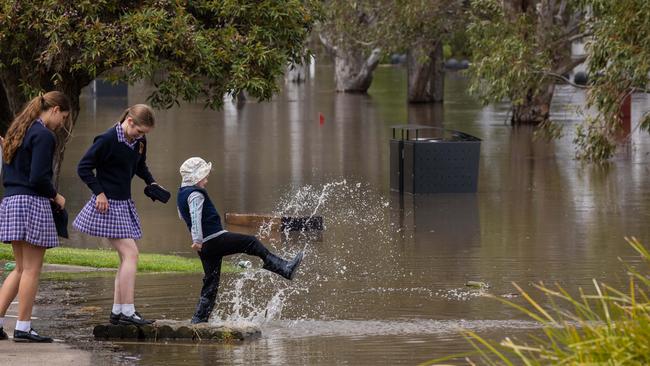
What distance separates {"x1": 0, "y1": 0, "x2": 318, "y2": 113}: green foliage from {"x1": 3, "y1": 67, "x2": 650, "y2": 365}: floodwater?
1931mm

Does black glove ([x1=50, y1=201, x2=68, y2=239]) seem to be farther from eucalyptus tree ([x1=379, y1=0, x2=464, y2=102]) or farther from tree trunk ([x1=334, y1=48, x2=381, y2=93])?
tree trunk ([x1=334, y1=48, x2=381, y2=93])

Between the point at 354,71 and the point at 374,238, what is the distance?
46872 mm

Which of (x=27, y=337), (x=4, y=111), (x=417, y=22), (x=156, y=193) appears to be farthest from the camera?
(x=417, y=22)

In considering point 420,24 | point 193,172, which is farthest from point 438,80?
point 193,172

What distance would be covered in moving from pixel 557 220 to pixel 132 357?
967 cm

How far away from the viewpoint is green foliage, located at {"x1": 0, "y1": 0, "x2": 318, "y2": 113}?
54.4 ft

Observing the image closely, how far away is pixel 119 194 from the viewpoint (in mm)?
9359

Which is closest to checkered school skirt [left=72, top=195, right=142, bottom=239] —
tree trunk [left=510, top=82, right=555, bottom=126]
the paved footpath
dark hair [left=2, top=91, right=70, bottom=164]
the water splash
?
dark hair [left=2, top=91, right=70, bottom=164]

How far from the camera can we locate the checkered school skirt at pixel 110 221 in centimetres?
930

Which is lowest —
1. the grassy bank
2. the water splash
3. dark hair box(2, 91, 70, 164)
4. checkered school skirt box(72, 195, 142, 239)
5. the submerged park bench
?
the water splash

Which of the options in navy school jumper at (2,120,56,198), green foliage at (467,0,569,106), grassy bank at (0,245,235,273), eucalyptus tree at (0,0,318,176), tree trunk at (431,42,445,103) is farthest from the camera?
tree trunk at (431,42,445,103)

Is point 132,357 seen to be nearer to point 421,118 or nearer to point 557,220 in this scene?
point 557,220

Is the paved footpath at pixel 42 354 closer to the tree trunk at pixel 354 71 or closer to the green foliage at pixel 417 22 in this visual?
the green foliage at pixel 417 22

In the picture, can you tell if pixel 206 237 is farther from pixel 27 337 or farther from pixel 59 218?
pixel 27 337
